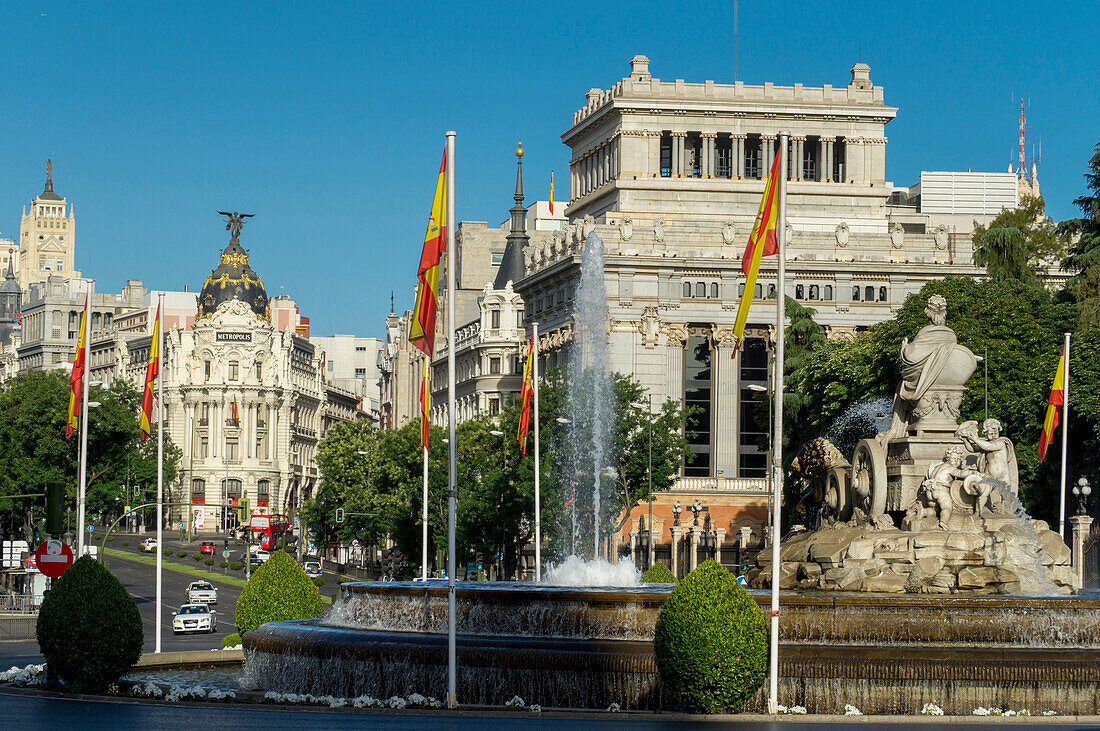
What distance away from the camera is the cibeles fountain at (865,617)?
2775cm

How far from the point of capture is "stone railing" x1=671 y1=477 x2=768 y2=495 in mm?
105994

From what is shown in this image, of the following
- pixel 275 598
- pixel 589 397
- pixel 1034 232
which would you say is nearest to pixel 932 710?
pixel 275 598

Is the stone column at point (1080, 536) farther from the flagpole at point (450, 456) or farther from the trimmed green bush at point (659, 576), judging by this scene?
the flagpole at point (450, 456)

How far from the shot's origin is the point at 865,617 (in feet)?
97.0

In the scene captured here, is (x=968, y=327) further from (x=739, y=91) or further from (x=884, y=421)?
(x=739, y=91)

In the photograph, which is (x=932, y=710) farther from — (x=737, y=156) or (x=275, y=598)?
(x=737, y=156)

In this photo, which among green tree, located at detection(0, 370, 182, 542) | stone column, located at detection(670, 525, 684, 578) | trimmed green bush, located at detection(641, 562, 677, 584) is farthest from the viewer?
green tree, located at detection(0, 370, 182, 542)

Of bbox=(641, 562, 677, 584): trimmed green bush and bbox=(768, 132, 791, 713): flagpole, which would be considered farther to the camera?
bbox=(641, 562, 677, 584): trimmed green bush

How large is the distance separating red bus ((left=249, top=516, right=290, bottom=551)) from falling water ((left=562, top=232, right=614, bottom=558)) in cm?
2841

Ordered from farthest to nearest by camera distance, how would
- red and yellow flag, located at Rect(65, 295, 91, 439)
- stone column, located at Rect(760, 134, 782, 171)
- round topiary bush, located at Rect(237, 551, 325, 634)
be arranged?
stone column, located at Rect(760, 134, 782, 171) < red and yellow flag, located at Rect(65, 295, 91, 439) < round topiary bush, located at Rect(237, 551, 325, 634)

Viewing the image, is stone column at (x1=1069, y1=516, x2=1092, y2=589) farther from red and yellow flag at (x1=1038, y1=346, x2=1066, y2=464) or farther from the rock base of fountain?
the rock base of fountain

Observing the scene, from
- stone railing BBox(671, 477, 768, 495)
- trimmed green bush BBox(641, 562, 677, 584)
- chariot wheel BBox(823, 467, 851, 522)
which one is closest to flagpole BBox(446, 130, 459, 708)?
chariot wheel BBox(823, 467, 851, 522)

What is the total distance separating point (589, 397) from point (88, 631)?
57.7 meters

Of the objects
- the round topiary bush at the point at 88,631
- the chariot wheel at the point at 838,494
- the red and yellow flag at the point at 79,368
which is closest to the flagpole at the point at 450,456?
the round topiary bush at the point at 88,631
